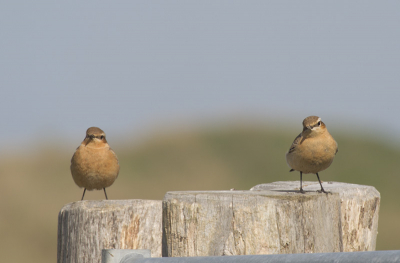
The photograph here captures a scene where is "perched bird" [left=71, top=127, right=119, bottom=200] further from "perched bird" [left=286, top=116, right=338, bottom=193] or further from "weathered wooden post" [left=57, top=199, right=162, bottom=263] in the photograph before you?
"weathered wooden post" [left=57, top=199, right=162, bottom=263]

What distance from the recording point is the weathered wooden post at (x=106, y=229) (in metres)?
3.56

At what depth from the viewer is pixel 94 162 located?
7.34 metres

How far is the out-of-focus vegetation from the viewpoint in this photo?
46.2ft

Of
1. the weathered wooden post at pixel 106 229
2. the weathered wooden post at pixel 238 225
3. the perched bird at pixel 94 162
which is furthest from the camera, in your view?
the perched bird at pixel 94 162

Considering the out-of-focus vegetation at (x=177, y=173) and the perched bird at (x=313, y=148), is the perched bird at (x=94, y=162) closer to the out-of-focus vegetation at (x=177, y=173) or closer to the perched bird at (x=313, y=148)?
the perched bird at (x=313, y=148)

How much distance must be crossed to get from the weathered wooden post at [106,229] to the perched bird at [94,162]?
3.64 meters

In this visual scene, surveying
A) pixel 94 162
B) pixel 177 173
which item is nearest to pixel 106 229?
pixel 94 162

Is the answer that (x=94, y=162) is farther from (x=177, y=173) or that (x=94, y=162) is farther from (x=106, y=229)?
(x=177, y=173)

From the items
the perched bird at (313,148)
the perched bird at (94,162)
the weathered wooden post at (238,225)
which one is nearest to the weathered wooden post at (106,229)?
the weathered wooden post at (238,225)

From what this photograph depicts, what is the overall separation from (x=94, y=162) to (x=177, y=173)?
1049 cm

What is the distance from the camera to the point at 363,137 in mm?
22625

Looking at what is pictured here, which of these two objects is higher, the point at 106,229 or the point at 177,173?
the point at 106,229

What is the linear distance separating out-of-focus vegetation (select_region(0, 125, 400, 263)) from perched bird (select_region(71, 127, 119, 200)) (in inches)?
258

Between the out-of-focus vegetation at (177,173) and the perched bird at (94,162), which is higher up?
the perched bird at (94,162)
